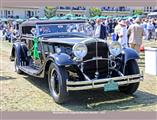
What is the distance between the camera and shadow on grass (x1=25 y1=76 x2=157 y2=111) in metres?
6.51

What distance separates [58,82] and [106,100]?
105 centimetres

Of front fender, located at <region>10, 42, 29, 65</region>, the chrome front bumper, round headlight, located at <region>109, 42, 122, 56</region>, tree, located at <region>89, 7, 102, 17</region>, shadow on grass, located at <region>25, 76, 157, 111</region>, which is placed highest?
tree, located at <region>89, 7, 102, 17</region>

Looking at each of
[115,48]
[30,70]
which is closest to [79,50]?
[115,48]

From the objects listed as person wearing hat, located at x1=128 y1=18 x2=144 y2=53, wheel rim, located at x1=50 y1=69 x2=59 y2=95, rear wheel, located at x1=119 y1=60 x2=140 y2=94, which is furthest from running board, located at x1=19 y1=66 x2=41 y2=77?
person wearing hat, located at x1=128 y1=18 x2=144 y2=53

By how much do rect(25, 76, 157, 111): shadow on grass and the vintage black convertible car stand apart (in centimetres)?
23

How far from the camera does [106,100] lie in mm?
7031

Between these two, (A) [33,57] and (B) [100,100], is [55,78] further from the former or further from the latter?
(A) [33,57]

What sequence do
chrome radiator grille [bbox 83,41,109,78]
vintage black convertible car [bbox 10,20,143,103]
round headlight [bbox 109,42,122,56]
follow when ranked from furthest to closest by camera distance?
round headlight [bbox 109,42,122,56], chrome radiator grille [bbox 83,41,109,78], vintage black convertible car [bbox 10,20,143,103]

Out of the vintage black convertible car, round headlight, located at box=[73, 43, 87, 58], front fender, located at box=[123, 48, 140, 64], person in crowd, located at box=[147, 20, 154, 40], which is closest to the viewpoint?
the vintage black convertible car

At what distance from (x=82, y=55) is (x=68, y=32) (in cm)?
174

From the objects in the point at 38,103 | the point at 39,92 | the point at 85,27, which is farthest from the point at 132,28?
the point at 38,103

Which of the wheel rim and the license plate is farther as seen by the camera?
the wheel rim

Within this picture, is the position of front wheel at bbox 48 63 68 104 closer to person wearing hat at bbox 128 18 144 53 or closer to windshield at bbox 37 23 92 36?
windshield at bbox 37 23 92 36

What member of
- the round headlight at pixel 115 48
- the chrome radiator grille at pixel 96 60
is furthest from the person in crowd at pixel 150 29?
the chrome radiator grille at pixel 96 60
